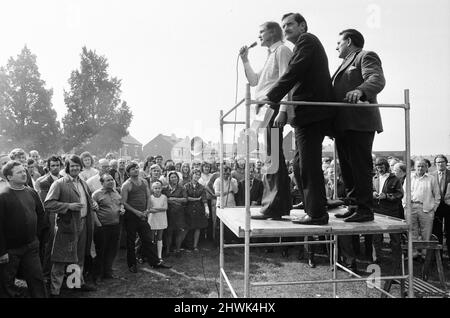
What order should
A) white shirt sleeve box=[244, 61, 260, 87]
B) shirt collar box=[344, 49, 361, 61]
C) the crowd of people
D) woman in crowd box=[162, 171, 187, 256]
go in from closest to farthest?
shirt collar box=[344, 49, 361, 61] < white shirt sleeve box=[244, 61, 260, 87] < the crowd of people < woman in crowd box=[162, 171, 187, 256]

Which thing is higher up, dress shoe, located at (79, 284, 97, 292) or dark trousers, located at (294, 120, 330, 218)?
dark trousers, located at (294, 120, 330, 218)

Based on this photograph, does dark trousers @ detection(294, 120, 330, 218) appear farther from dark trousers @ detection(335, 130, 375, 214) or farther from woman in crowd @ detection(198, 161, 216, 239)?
woman in crowd @ detection(198, 161, 216, 239)

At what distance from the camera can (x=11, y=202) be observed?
5.07 metres

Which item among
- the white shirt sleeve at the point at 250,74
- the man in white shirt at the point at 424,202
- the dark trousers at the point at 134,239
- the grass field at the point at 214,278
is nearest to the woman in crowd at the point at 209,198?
the grass field at the point at 214,278

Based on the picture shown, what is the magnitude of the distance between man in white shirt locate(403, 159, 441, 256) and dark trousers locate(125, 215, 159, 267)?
227 inches

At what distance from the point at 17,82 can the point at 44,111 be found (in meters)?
4.91

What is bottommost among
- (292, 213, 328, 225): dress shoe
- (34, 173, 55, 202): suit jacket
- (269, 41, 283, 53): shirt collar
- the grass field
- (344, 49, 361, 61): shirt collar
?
the grass field

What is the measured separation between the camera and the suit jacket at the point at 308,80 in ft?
11.1

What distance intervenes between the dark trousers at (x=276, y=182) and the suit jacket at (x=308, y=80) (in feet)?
1.22

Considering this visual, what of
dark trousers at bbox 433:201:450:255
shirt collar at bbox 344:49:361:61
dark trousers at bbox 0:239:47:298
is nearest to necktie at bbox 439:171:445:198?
dark trousers at bbox 433:201:450:255

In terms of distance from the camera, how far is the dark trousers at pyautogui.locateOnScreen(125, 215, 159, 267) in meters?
7.74
